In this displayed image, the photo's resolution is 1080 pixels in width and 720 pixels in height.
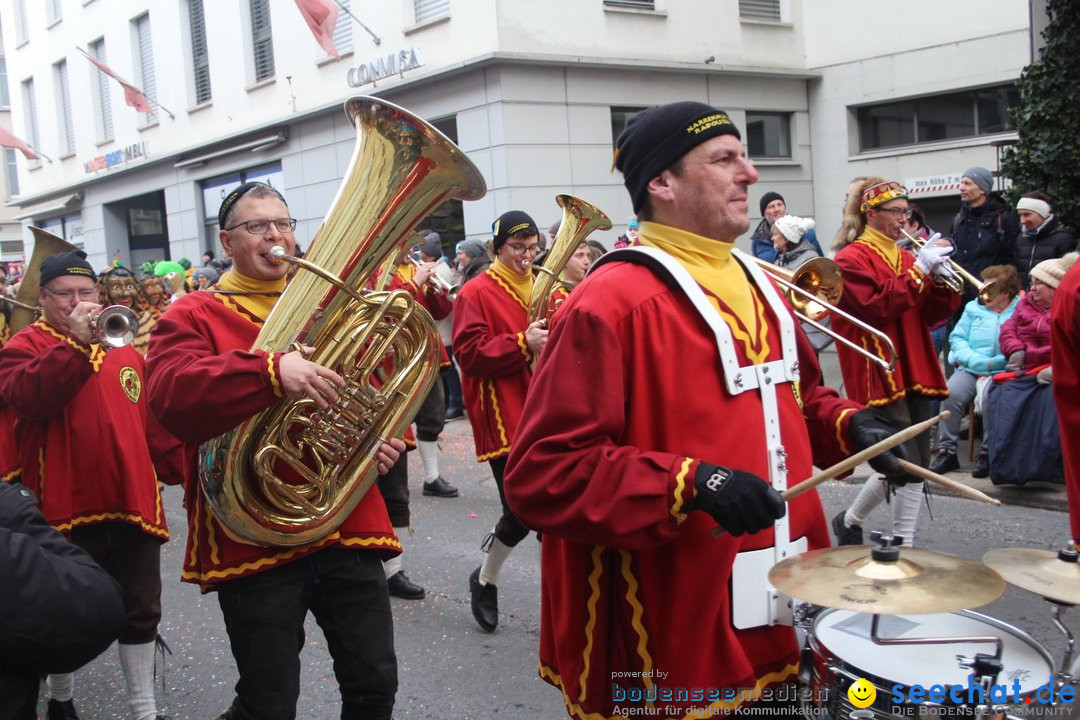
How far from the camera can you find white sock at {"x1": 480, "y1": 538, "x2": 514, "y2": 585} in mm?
4672

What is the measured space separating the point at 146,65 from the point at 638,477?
22737 mm

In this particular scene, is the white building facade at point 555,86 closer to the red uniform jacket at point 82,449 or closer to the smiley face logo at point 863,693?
the red uniform jacket at point 82,449

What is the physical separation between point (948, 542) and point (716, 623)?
406 cm

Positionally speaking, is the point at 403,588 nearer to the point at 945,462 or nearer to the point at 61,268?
the point at 61,268

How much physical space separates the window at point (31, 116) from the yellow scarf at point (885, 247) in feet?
87.6

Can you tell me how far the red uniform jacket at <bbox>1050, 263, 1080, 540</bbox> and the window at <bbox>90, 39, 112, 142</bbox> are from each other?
A: 2414 centimetres

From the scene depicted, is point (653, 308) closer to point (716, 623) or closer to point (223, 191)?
point (716, 623)

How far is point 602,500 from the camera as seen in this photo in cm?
202

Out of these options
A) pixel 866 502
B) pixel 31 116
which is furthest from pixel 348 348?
pixel 31 116

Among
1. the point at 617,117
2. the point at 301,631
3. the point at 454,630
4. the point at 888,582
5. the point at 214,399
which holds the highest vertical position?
the point at 617,117

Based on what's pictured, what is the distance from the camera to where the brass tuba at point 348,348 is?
9.17 ft

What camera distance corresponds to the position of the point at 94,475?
3850 mm

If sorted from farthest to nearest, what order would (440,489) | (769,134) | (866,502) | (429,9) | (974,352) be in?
1. (769,134)
2. (429,9)
3. (440,489)
4. (974,352)
5. (866,502)

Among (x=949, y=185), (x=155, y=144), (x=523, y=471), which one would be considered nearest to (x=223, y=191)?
(x=155, y=144)
